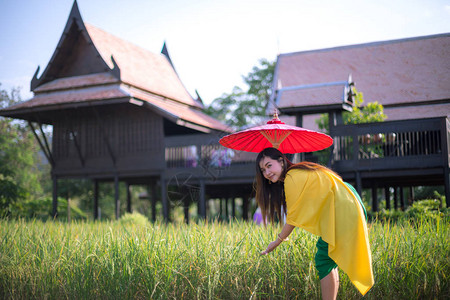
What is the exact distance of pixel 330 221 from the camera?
12.5ft

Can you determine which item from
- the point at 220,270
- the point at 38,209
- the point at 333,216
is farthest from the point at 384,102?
the point at 38,209

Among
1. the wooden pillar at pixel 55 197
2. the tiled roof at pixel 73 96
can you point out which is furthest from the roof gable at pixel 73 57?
the wooden pillar at pixel 55 197

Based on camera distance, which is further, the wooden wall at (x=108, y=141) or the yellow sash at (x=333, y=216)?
the wooden wall at (x=108, y=141)

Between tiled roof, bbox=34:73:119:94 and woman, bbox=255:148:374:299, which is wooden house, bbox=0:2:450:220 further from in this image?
woman, bbox=255:148:374:299

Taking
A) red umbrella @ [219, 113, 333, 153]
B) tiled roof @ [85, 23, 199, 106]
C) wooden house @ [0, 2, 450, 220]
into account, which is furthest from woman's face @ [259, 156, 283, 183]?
tiled roof @ [85, 23, 199, 106]

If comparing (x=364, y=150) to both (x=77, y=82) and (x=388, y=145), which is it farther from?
(x=77, y=82)

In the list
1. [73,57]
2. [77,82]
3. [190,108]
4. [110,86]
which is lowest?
[190,108]

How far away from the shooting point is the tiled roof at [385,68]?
14.8 meters

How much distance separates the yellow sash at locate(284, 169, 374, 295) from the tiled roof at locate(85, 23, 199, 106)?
12.3 metres

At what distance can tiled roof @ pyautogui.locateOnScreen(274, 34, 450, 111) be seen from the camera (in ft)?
48.5

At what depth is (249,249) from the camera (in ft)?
17.6

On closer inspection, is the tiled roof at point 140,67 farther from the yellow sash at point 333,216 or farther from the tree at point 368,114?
the yellow sash at point 333,216

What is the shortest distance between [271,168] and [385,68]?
13828 millimetres

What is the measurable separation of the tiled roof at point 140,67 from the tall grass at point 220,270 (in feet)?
34.6
